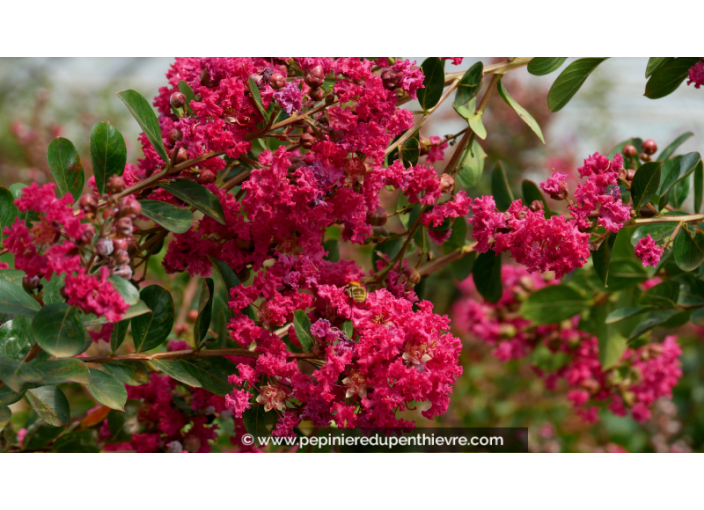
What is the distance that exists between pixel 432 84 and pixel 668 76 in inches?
19.6

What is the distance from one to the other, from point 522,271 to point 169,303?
4.07 feet

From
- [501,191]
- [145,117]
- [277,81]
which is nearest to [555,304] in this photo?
[501,191]

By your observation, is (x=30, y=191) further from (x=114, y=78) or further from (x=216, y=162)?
(x=114, y=78)

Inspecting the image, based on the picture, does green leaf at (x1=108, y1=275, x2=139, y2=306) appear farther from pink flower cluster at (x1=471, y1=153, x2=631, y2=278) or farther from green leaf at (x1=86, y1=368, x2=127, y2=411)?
pink flower cluster at (x1=471, y1=153, x2=631, y2=278)

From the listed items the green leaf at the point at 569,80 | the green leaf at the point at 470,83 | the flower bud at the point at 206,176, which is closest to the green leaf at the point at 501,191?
the green leaf at the point at 569,80

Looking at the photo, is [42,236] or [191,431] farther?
[191,431]

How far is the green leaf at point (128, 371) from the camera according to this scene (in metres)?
0.87

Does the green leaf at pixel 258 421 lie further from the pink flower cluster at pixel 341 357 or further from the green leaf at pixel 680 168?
the green leaf at pixel 680 168

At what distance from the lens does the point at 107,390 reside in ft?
2.57

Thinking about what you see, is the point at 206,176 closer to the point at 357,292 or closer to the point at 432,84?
the point at 357,292

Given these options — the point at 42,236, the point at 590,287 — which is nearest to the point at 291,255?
the point at 42,236

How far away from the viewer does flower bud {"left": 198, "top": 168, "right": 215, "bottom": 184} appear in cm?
83

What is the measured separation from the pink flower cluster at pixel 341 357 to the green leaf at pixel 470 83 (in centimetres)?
36
